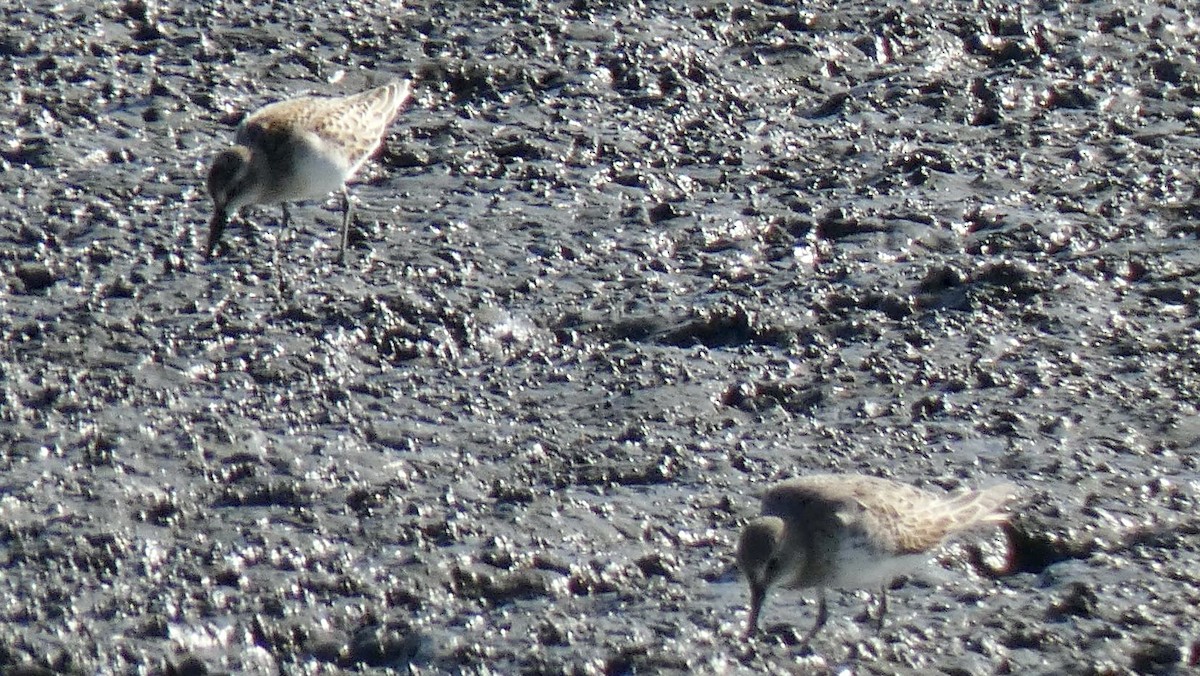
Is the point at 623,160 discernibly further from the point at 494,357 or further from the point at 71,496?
the point at 71,496

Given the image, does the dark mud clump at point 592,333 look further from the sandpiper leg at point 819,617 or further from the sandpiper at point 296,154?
the sandpiper at point 296,154

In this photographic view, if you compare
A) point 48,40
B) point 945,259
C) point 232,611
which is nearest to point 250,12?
point 48,40

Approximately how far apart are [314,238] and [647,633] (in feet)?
10.7

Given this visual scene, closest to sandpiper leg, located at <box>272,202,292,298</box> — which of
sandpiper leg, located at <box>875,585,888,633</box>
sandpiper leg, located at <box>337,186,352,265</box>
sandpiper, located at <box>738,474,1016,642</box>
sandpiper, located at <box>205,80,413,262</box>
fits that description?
sandpiper, located at <box>205,80,413,262</box>

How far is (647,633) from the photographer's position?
556 centimetres

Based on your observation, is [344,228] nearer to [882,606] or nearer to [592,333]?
[592,333]

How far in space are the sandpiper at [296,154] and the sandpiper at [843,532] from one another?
2.87 meters

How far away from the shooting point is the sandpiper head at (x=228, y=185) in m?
7.74

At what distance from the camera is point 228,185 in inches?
306

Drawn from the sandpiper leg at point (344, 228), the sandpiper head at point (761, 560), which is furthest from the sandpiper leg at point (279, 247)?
the sandpiper head at point (761, 560)

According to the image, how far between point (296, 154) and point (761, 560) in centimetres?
350

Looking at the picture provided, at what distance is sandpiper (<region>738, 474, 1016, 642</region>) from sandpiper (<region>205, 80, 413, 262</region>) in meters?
2.87

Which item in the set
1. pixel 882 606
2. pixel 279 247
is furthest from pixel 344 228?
pixel 882 606

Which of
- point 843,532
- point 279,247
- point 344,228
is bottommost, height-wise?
point 279,247
